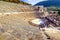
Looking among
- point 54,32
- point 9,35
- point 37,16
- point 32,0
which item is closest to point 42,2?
point 32,0

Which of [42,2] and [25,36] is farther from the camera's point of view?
[42,2]

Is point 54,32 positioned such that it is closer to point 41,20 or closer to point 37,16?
point 41,20

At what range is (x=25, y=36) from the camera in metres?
1.75

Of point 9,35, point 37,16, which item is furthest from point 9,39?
point 37,16

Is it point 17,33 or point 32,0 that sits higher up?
point 32,0

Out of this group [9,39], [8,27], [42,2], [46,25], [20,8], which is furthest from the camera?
[42,2]

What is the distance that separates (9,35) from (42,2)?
7.18 ft

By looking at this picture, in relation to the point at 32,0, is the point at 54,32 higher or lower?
lower

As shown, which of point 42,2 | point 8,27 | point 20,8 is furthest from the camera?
point 42,2

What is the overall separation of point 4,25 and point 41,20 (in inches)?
Result: 27.2

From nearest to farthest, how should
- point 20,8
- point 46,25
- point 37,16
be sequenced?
point 46,25 → point 37,16 → point 20,8

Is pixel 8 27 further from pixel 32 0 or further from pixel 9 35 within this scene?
pixel 32 0

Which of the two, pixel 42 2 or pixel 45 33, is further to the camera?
pixel 42 2

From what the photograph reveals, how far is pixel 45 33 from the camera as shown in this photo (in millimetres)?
1921
